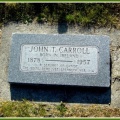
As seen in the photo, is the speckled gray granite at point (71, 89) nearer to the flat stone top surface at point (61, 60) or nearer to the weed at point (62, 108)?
the weed at point (62, 108)

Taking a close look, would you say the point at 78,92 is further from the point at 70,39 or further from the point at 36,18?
the point at 36,18

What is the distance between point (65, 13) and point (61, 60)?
3.24 ft

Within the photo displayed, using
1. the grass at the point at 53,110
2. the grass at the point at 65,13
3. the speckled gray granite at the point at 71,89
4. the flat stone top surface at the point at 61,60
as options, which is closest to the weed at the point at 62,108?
the grass at the point at 53,110

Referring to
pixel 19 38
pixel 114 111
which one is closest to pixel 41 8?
pixel 19 38

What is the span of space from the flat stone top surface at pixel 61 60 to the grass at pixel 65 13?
1.46 feet

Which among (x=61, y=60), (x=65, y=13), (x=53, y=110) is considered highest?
(x=65, y=13)

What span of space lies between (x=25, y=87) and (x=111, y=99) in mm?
1486

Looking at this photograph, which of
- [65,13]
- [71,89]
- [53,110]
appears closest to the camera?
[53,110]

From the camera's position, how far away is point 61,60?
271 inches

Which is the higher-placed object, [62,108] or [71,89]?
[71,89]

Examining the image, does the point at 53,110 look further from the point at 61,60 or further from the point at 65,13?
the point at 65,13

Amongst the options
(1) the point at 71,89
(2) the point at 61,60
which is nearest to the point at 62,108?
(1) the point at 71,89

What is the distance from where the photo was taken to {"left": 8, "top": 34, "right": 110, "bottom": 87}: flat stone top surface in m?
6.81

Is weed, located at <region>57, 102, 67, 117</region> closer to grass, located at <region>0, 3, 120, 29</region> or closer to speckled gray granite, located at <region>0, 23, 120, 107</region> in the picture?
speckled gray granite, located at <region>0, 23, 120, 107</region>
